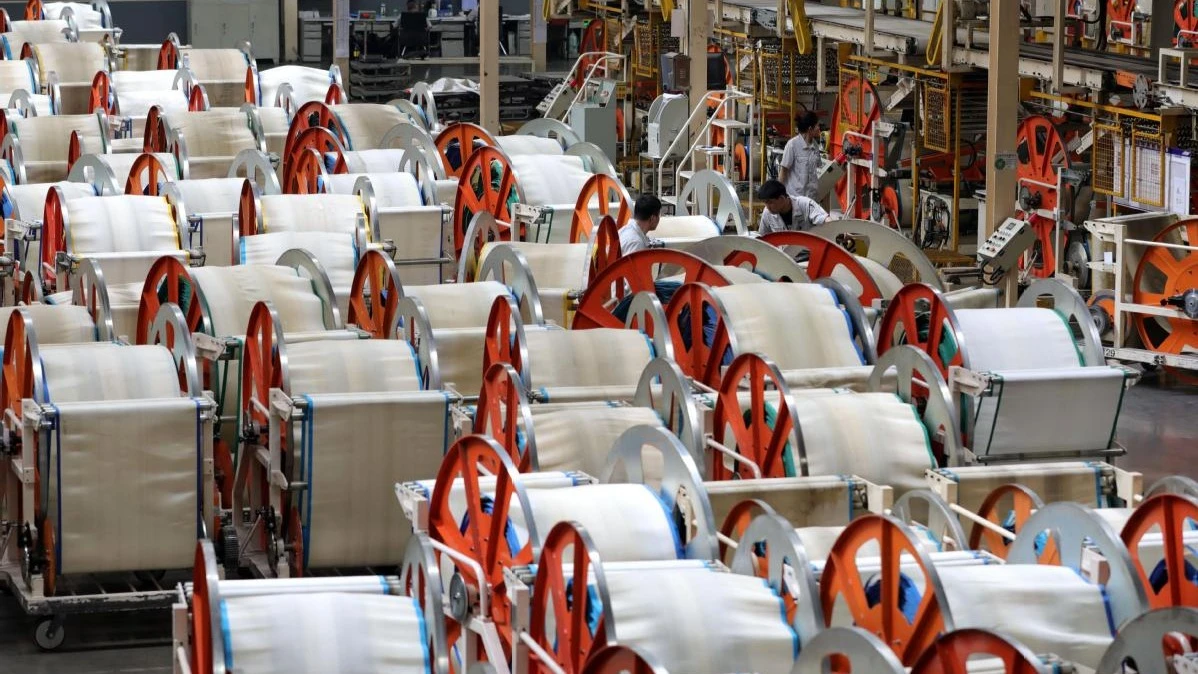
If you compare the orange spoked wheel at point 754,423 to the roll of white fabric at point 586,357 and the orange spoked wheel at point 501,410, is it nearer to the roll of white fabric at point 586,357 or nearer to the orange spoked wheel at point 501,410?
the roll of white fabric at point 586,357

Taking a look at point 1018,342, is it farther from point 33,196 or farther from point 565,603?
point 33,196

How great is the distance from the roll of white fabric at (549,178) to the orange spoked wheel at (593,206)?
1.39ft

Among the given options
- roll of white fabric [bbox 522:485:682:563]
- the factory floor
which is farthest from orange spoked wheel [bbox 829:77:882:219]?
roll of white fabric [bbox 522:485:682:563]

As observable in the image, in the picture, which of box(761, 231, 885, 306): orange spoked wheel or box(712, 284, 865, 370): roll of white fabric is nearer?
box(712, 284, 865, 370): roll of white fabric

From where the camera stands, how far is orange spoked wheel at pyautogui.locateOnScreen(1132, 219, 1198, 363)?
14.6m

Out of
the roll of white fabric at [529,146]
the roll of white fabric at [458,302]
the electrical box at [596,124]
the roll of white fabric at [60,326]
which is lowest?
the roll of white fabric at [60,326]

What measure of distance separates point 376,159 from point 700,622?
1076 cm

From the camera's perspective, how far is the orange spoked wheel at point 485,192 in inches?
627

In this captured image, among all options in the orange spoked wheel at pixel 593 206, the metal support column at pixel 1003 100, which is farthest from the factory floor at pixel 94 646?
the metal support column at pixel 1003 100

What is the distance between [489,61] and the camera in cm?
1972

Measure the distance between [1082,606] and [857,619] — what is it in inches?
31.2

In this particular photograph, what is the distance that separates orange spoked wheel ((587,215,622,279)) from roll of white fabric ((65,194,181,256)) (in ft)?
9.81

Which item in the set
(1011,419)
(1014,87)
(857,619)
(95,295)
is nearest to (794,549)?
(857,619)

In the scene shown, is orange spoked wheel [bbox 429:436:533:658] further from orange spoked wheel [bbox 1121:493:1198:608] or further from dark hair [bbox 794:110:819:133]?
dark hair [bbox 794:110:819:133]
